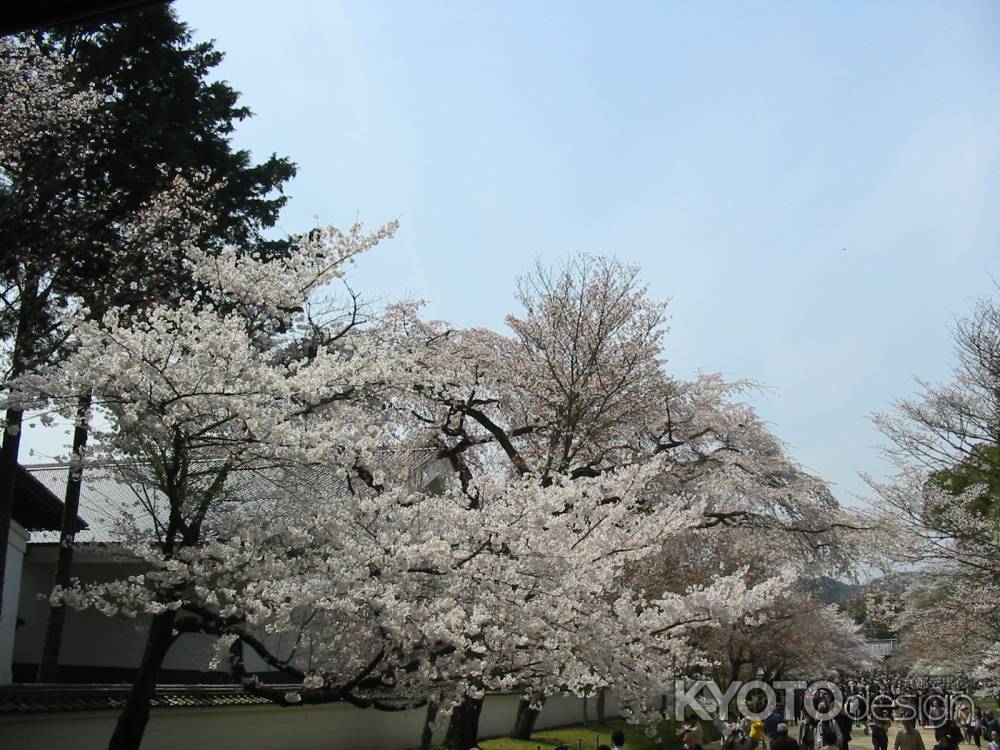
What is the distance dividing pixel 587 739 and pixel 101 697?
15.4 meters

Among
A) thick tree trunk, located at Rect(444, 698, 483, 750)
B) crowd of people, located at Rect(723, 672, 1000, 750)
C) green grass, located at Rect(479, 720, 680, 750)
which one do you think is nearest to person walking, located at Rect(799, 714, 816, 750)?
crowd of people, located at Rect(723, 672, 1000, 750)

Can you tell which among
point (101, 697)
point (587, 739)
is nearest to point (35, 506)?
point (101, 697)

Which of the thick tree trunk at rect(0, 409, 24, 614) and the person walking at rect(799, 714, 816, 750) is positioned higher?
the thick tree trunk at rect(0, 409, 24, 614)

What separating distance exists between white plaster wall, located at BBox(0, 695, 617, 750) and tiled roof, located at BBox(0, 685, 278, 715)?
99 mm

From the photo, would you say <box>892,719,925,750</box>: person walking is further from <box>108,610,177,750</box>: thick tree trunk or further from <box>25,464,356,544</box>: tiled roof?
<box>108,610,177,750</box>: thick tree trunk

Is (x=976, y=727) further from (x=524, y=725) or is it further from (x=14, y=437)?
(x=14, y=437)

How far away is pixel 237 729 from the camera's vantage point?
13.1m

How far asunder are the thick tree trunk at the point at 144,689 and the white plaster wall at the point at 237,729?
2033 mm

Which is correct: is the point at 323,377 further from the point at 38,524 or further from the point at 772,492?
the point at 772,492

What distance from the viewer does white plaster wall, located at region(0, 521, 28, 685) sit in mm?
14602

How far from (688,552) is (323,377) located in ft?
40.3

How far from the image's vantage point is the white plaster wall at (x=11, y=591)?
1460 cm

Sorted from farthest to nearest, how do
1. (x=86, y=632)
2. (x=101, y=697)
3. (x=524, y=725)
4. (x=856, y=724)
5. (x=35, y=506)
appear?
(x=856, y=724)
(x=524, y=725)
(x=86, y=632)
(x=35, y=506)
(x=101, y=697)

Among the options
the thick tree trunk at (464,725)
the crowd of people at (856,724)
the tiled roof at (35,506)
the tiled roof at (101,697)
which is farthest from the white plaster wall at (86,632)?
the crowd of people at (856,724)
